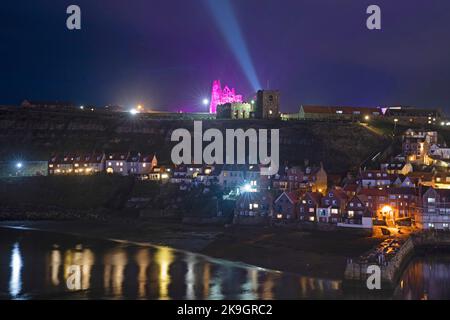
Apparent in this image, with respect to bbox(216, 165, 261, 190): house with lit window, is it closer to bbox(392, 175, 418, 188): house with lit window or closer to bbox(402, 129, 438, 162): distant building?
bbox(392, 175, 418, 188): house with lit window

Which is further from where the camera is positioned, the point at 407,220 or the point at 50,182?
the point at 50,182

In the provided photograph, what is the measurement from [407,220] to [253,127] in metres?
42.5

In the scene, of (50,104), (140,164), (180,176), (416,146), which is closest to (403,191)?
(416,146)

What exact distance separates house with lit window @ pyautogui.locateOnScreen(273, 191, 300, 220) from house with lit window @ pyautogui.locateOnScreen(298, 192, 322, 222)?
58 centimetres

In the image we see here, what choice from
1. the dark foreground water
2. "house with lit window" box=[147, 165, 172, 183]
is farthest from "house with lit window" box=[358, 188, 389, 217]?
"house with lit window" box=[147, 165, 172, 183]

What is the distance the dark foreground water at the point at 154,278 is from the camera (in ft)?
99.2

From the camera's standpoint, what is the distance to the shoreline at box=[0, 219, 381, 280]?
37.2 m

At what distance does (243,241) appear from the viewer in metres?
44.8

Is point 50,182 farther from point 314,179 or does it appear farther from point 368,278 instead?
point 368,278

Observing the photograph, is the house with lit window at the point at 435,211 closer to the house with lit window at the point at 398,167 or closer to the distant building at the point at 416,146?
the house with lit window at the point at 398,167

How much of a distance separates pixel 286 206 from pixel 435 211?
13.1 metres
